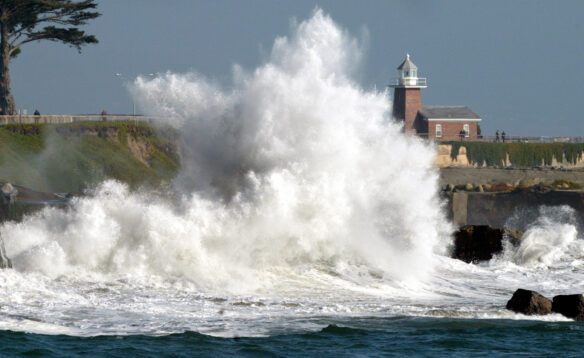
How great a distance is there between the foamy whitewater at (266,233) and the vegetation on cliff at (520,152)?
34288mm

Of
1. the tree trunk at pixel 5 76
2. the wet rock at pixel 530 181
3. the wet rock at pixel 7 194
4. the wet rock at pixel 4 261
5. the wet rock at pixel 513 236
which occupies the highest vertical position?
the tree trunk at pixel 5 76

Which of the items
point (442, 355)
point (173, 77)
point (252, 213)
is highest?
point (173, 77)

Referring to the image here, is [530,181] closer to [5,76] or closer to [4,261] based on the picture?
[5,76]

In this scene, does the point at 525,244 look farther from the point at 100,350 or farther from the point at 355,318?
the point at 100,350

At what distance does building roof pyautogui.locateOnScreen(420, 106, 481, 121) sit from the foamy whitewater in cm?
3916

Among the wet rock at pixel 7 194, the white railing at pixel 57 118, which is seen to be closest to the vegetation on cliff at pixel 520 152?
the white railing at pixel 57 118

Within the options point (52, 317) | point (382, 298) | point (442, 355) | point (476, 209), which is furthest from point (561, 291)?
point (476, 209)

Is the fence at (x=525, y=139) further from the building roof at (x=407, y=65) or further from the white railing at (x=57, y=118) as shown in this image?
the white railing at (x=57, y=118)

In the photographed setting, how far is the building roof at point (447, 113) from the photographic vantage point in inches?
2384

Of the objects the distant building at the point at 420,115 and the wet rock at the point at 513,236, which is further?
the distant building at the point at 420,115

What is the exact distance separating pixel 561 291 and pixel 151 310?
9.07 meters

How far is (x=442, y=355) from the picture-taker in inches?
505

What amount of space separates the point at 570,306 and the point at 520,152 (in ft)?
139

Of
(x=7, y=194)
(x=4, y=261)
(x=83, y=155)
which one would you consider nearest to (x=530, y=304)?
(x=4, y=261)
